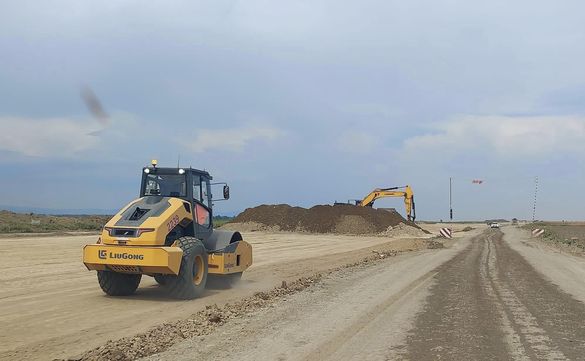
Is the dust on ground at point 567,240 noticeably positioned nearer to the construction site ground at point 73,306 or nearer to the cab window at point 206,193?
the construction site ground at point 73,306

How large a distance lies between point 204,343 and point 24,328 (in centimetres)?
360

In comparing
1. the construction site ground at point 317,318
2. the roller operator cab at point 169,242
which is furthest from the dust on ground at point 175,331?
the roller operator cab at point 169,242

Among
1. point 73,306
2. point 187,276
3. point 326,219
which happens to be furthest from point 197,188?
point 326,219

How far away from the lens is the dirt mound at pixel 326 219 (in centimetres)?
5344

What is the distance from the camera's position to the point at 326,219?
54.5 m

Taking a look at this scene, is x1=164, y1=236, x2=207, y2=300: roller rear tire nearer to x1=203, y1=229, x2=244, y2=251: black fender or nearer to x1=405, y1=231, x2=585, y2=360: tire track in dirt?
x1=203, y1=229, x2=244, y2=251: black fender

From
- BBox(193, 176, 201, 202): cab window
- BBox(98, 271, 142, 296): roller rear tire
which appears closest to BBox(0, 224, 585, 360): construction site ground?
BBox(98, 271, 142, 296): roller rear tire

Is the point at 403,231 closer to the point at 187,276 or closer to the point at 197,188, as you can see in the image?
the point at 197,188

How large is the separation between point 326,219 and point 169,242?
141ft

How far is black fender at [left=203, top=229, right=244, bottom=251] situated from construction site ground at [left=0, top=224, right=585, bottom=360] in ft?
3.81

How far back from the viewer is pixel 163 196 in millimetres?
12859

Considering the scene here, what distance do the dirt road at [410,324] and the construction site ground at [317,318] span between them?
2 cm


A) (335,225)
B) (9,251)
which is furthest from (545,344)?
(335,225)

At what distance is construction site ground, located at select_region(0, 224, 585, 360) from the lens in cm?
709
